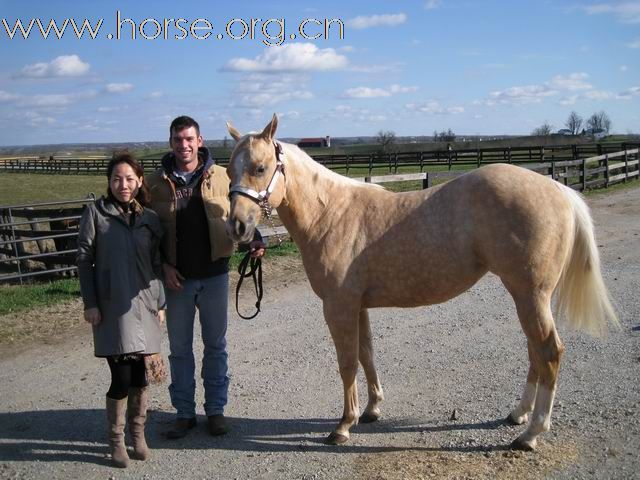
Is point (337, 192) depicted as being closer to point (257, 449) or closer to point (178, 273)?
point (178, 273)

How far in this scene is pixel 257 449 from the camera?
3.61 m

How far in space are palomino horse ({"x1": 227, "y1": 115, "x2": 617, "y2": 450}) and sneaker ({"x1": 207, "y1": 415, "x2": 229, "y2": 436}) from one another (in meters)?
0.81

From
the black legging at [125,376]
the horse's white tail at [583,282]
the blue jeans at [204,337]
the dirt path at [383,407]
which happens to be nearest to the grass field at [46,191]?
the dirt path at [383,407]

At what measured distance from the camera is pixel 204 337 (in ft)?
12.8

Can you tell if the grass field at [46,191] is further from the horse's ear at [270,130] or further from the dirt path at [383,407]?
the horse's ear at [270,130]

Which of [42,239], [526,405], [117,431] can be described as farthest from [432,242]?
[42,239]

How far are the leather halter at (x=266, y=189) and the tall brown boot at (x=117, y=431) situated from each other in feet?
4.87

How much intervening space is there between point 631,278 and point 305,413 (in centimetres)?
520

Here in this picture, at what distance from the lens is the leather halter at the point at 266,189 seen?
330 cm

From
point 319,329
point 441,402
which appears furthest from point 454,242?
point 319,329

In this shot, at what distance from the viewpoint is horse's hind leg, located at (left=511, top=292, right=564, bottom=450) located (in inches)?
130

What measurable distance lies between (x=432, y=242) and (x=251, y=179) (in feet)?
3.95

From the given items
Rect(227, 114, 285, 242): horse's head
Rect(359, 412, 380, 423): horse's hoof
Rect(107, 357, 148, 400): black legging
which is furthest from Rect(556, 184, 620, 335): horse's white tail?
Rect(107, 357, 148, 400): black legging

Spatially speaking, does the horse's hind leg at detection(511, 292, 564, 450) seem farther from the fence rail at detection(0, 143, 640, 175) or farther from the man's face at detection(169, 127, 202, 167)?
the fence rail at detection(0, 143, 640, 175)
